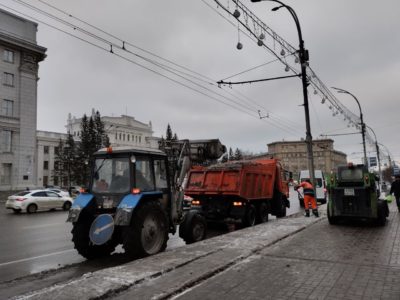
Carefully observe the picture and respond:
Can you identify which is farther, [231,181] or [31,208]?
[31,208]

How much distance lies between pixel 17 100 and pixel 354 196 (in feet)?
158

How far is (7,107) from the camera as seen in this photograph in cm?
5006

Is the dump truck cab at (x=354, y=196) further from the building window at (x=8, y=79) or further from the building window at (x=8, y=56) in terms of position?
the building window at (x=8, y=56)

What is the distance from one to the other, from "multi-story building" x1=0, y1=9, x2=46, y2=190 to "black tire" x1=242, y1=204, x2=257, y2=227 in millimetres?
41626

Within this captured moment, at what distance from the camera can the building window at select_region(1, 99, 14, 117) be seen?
163ft

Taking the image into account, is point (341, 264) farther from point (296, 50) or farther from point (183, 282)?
point (296, 50)

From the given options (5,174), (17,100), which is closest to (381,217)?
(5,174)

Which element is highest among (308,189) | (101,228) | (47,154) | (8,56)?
(8,56)

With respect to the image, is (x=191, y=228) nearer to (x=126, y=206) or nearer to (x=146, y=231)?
→ (x=146, y=231)

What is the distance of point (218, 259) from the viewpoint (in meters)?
7.73

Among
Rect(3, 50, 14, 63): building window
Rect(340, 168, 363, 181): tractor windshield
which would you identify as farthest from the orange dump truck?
Rect(3, 50, 14, 63): building window

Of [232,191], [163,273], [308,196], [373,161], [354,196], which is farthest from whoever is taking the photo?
[373,161]

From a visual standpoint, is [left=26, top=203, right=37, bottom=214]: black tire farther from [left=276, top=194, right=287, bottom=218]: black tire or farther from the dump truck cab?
the dump truck cab

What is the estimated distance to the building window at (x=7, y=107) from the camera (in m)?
49.6
